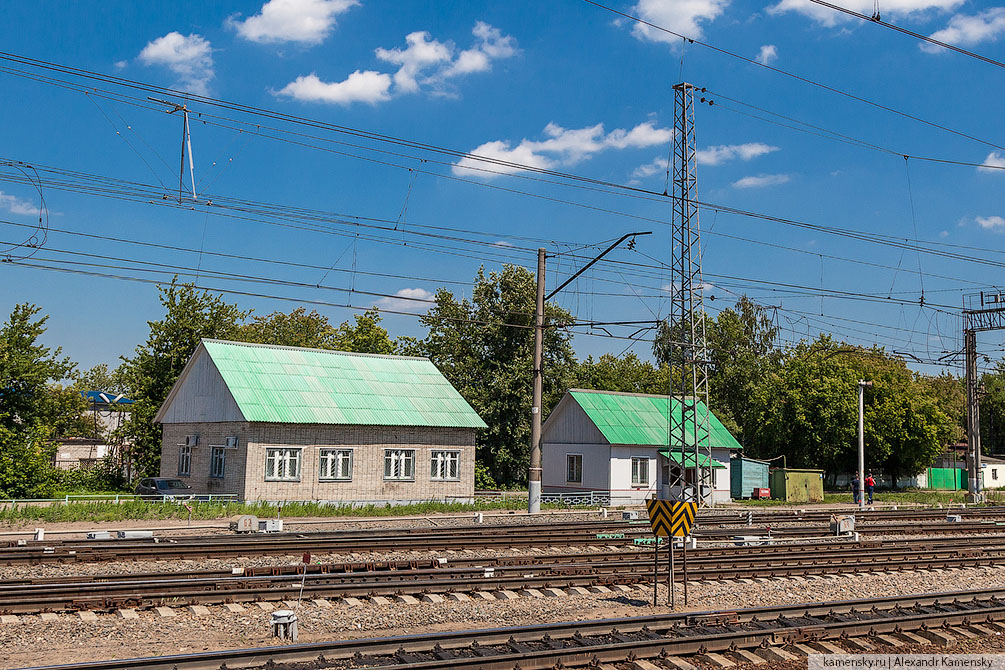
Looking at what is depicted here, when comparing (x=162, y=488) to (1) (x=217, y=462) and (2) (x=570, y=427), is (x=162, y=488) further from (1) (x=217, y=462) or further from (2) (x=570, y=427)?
(2) (x=570, y=427)

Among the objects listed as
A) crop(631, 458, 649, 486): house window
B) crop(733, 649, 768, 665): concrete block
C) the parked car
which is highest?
crop(631, 458, 649, 486): house window

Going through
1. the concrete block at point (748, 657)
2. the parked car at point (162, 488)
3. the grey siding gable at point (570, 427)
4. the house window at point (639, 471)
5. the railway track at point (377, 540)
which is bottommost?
the concrete block at point (748, 657)

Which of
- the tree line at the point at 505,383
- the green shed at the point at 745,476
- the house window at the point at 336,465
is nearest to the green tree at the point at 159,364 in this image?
the tree line at the point at 505,383

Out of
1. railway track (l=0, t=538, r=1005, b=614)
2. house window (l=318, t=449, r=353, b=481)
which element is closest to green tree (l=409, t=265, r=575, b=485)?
house window (l=318, t=449, r=353, b=481)

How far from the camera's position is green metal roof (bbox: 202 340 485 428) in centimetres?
3628

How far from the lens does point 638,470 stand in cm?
4366

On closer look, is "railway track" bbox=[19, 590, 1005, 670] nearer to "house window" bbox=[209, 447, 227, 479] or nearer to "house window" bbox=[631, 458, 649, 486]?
"house window" bbox=[209, 447, 227, 479]

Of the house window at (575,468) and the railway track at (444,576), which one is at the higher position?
the house window at (575,468)

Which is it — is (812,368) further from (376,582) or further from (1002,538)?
(376,582)

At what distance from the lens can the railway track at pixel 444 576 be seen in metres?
13.6

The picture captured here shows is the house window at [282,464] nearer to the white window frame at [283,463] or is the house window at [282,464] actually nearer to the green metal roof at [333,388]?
the white window frame at [283,463]

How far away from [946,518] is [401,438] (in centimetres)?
2261

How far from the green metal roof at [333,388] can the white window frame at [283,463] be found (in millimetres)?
1370

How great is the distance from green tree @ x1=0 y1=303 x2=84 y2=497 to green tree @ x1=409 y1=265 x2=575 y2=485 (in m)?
25.3
